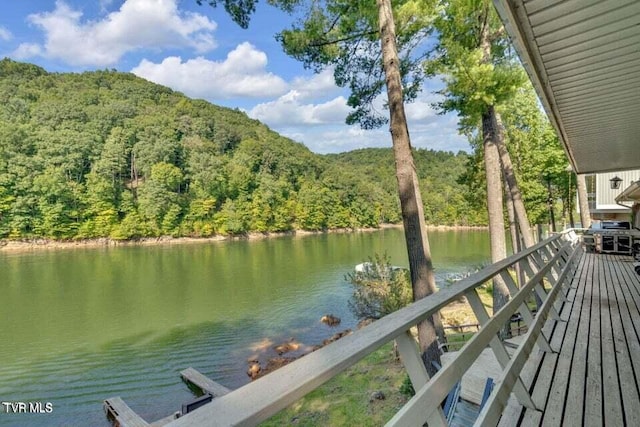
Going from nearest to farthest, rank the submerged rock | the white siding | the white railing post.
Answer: the white railing post, the submerged rock, the white siding

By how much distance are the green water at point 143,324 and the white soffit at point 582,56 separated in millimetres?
7666

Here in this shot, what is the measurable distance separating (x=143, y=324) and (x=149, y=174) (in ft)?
126

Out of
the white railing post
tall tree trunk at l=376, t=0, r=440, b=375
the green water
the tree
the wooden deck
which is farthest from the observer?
the green water

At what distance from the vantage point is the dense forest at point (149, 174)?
36.8 meters

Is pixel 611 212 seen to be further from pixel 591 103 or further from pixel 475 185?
pixel 591 103

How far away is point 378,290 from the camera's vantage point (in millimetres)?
11250

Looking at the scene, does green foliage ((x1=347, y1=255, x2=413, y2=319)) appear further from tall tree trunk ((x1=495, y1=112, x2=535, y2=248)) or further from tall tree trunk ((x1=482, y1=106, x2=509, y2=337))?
tall tree trunk ((x1=482, y1=106, x2=509, y2=337))

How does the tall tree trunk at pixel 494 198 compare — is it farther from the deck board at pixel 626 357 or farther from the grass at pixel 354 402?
the grass at pixel 354 402

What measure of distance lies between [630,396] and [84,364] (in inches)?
425

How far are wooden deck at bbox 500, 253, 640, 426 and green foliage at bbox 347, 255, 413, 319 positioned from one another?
6578mm

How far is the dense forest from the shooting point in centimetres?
3684

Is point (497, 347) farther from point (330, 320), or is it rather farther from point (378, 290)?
point (330, 320)

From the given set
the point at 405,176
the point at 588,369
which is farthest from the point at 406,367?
the point at 405,176

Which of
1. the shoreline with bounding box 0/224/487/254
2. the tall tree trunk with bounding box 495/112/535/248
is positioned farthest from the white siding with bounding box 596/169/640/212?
the shoreline with bounding box 0/224/487/254
